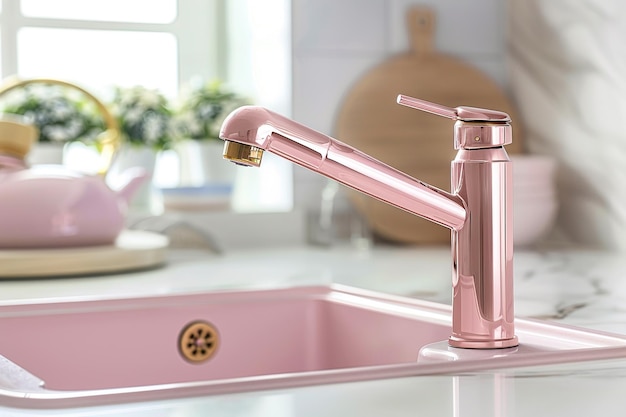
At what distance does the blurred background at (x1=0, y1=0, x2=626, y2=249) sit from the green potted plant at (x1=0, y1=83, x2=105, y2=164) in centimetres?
11

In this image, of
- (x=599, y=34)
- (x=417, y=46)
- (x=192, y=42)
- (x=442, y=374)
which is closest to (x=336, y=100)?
(x=417, y=46)

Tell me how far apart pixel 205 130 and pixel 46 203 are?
0.58 meters

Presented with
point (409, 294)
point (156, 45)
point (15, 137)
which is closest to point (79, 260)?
point (15, 137)

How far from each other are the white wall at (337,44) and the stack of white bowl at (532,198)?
39 cm

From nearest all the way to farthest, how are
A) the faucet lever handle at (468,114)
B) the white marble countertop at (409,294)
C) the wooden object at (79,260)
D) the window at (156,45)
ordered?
1. the white marble countertop at (409,294)
2. the faucet lever handle at (468,114)
3. the wooden object at (79,260)
4. the window at (156,45)

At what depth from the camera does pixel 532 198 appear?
175 centimetres

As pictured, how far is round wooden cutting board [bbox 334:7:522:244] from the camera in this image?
1.89 metres

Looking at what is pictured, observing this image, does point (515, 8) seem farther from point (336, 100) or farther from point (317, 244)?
point (317, 244)

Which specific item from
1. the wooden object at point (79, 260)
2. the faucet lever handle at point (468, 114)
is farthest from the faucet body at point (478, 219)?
the wooden object at point (79, 260)

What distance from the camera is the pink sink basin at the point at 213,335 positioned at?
994 millimetres

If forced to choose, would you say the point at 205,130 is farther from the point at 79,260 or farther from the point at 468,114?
the point at 468,114

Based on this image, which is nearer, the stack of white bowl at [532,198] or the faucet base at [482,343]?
the faucet base at [482,343]

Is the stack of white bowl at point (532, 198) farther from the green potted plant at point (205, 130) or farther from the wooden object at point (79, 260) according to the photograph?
the wooden object at point (79, 260)

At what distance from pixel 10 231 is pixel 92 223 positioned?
0.36ft
